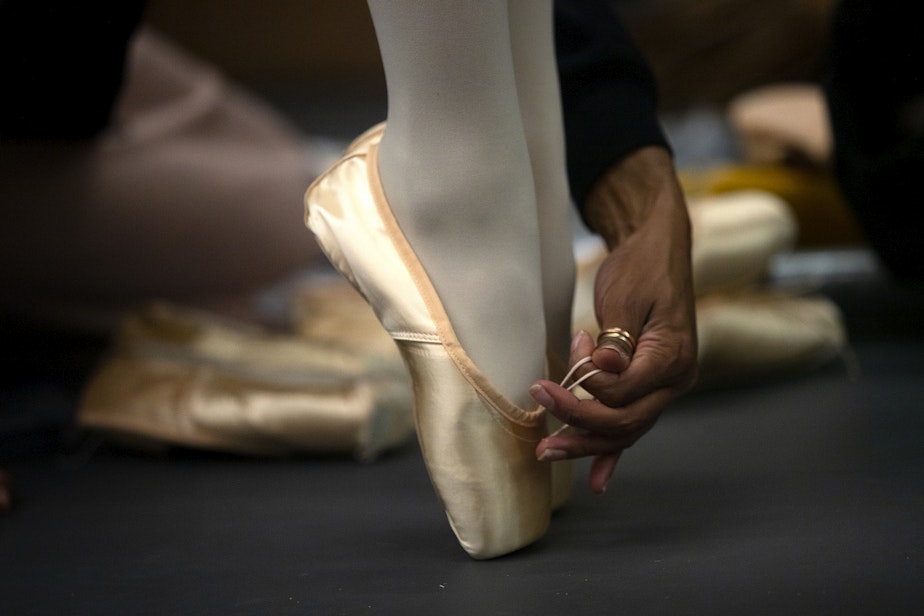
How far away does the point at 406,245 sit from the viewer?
551 millimetres

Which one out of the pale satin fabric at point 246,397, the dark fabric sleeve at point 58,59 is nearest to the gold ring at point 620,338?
the pale satin fabric at point 246,397

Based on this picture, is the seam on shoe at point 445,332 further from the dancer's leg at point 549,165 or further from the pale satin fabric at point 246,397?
the pale satin fabric at point 246,397

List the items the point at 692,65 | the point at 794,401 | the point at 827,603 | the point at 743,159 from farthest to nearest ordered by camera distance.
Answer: the point at 692,65 → the point at 743,159 → the point at 794,401 → the point at 827,603

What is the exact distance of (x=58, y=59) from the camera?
1.04 m

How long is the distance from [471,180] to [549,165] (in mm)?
92

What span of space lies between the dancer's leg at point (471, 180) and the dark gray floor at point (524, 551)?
0.36 feet

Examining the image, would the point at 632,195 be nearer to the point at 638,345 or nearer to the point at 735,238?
the point at 638,345

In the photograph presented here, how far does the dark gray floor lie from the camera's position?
47 cm

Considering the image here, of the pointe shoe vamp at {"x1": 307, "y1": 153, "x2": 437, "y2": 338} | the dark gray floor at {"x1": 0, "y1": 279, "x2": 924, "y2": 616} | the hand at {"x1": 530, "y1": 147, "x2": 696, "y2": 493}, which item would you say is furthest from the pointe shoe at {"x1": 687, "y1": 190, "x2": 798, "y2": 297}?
the pointe shoe vamp at {"x1": 307, "y1": 153, "x2": 437, "y2": 338}

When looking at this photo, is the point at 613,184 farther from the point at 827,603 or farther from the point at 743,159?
the point at 743,159

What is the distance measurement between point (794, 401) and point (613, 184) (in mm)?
383

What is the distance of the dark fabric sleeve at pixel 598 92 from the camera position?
27.2 inches

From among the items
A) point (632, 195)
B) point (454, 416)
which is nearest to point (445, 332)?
point (454, 416)

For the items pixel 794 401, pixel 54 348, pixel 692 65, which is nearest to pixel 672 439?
pixel 794 401
